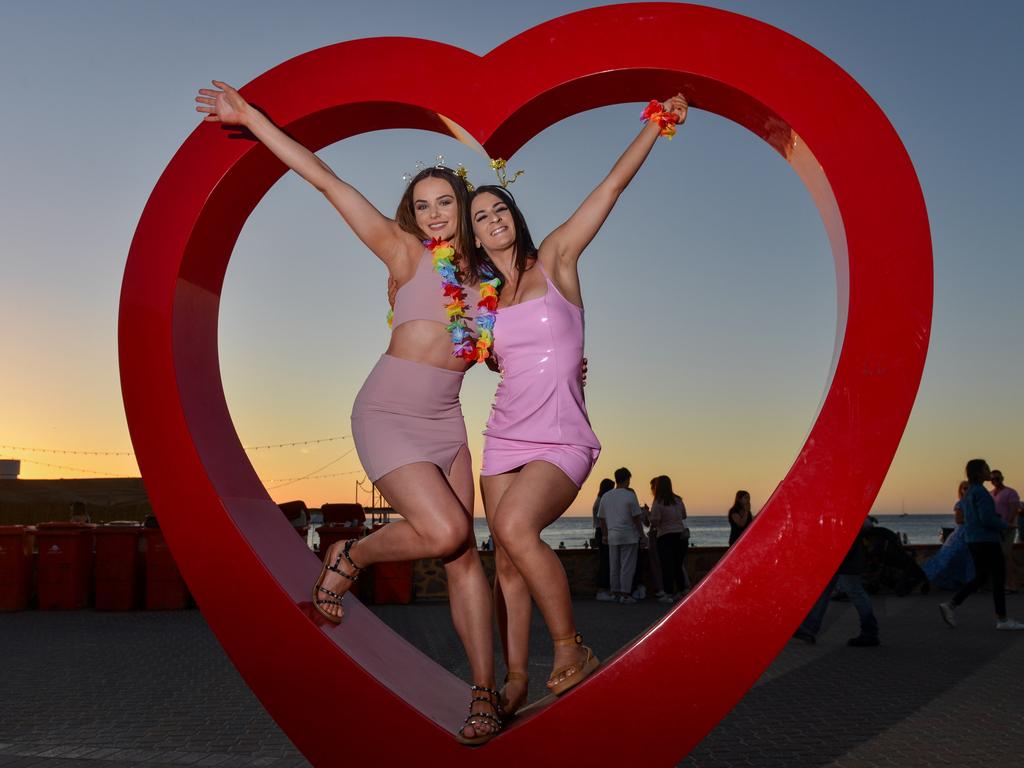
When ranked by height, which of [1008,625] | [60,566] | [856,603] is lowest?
[1008,625]

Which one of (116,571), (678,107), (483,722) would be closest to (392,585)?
(116,571)

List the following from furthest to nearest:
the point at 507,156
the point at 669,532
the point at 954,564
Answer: the point at 669,532, the point at 954,564, the point at 507,156

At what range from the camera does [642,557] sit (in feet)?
49.0

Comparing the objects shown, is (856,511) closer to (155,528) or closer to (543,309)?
(543,309)

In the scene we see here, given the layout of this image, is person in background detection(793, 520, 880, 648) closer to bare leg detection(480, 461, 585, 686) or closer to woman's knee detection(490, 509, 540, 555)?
bare leg detection(480, 461, 585, 686)

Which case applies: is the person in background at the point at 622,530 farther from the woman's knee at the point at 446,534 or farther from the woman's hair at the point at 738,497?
the woman's knee at the point at 446,534

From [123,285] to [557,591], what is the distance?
2.34 meters

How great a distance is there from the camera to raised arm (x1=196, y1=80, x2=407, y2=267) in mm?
4133

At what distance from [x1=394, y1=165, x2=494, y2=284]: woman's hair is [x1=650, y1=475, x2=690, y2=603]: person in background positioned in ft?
32.8

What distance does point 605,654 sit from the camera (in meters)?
8.70

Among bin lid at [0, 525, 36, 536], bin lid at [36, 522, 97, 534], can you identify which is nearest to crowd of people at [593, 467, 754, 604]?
bin lid at [36, 522, 97, 534]

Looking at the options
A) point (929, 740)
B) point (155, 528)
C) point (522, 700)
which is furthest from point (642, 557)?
point (522, 700)

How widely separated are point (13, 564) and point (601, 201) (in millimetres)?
12359

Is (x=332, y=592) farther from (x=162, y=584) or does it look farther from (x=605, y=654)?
(x=162, y=584)
